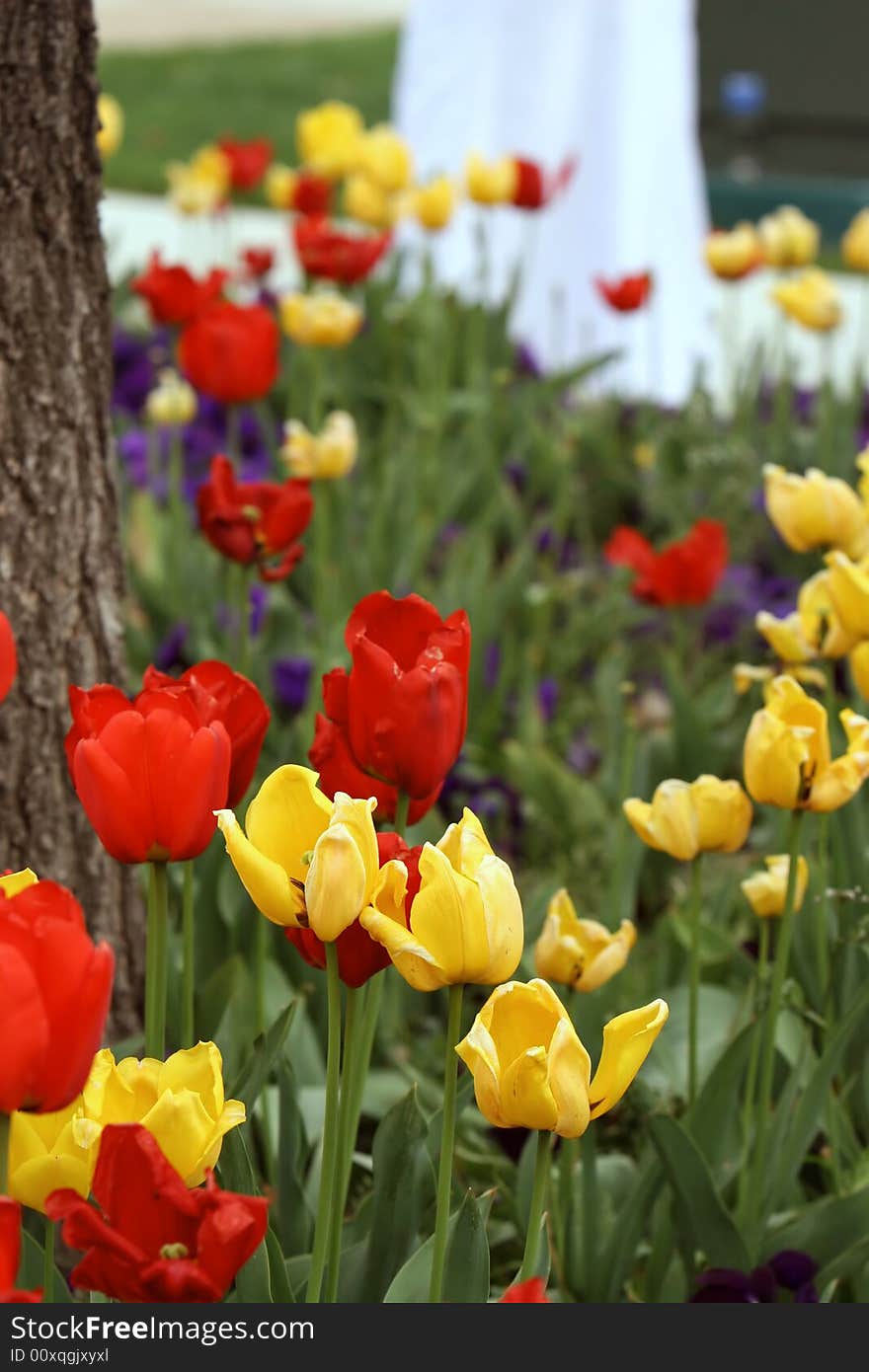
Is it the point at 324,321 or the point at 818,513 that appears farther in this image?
the point at 324,321

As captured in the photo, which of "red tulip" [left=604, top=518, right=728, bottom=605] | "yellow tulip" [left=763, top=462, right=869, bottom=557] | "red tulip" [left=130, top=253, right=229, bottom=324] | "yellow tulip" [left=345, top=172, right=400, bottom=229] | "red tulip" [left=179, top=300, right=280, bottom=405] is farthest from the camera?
"yellow tulip" [left=345, top=172, right=400, bottom=229]

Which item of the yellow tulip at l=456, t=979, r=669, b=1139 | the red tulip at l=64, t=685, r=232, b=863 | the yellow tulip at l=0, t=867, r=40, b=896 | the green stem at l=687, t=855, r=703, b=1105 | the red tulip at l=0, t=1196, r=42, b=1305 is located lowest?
the green stem at l=687, t=855, r=703, b=1105

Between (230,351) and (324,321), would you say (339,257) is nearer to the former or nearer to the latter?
(324,321)

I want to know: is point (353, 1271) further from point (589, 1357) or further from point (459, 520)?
point (459, 520)

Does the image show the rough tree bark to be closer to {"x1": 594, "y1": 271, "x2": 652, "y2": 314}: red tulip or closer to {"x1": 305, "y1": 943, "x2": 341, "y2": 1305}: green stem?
{"x1": 305, "y1": 943, "x2": 341, "y2": 1305}: green stem

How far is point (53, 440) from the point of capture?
139 cm

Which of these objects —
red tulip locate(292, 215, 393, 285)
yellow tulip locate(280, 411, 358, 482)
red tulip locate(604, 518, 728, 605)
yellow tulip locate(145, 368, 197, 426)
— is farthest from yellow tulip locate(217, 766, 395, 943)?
red tulip locate(292, 215, 393, 285)

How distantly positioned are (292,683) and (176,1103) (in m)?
1.31

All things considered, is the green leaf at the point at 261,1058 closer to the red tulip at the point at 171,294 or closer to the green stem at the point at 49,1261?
the green stem at the point at 49,1261

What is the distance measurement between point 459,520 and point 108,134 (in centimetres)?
123

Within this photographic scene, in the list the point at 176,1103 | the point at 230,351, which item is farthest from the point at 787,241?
the point at 176,1103

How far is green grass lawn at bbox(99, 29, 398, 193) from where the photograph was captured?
8750mm

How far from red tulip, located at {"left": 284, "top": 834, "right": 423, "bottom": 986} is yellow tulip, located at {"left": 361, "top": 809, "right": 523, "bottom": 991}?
0.03 meters

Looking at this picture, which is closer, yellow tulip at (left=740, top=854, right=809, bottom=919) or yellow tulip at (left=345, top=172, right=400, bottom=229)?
yellow tulip at (left=740, top=854, right=809, bottom=919)
